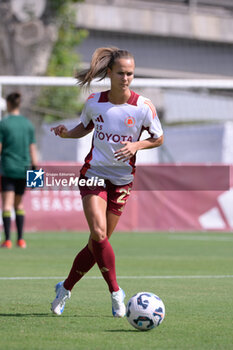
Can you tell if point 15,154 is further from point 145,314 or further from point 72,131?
point 145,314

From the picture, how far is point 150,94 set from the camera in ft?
93.0

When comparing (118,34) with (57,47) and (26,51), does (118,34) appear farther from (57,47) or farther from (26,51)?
(26,51)

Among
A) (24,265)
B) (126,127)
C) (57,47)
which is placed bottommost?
(57,47)

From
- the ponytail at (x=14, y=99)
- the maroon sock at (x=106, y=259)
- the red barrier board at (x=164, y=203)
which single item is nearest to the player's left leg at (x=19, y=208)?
the ponytail at (x=14, y=99)

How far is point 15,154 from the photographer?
45.2 ft

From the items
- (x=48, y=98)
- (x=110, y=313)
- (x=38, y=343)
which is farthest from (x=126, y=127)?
(x=48, y=98)

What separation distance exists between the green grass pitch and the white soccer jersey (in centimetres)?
A: 113

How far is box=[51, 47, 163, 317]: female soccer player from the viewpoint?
6.77 m

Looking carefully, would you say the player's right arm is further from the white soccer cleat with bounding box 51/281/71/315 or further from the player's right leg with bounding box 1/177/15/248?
the player's right leg with bounding box 1/177/15/248

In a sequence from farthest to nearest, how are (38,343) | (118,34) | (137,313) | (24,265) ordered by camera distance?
(118,34), (24,265), (137,313), (38,343)

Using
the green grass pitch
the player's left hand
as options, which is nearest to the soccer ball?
the green grass pitch

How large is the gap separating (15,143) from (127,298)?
635 cm

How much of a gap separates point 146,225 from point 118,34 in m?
13.5

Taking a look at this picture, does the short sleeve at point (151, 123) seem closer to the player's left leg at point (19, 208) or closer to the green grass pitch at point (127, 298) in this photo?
the green grass pitch at point (127, 298)
